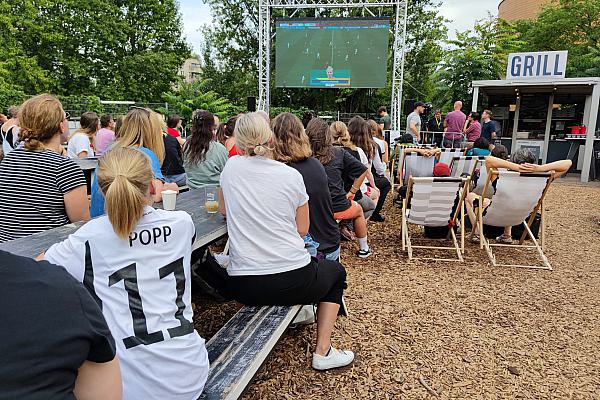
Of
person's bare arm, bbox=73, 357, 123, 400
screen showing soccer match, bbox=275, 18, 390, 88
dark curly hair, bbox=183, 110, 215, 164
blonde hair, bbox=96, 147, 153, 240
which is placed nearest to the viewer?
person's bare arm, bbox=73, 357, 123, 400

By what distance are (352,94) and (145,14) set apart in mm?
15390

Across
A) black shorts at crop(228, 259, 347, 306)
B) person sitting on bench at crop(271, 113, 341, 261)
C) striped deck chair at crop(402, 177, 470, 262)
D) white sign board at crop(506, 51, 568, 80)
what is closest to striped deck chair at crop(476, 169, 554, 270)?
striped deck chair at crop(402, 177, 470, 262)

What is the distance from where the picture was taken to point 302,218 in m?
2.50

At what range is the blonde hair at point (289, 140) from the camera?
9.47 feet

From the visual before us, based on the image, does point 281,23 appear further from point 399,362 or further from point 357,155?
point 399,362

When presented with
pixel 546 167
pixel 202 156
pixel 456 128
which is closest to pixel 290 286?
pixel 202 156

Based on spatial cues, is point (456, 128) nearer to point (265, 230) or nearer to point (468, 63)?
point (468, 63)

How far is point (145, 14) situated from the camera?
96.5 feet

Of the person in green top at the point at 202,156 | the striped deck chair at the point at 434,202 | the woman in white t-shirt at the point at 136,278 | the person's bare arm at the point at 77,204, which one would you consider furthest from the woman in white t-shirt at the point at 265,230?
the striped deck chair at the point at 434,202

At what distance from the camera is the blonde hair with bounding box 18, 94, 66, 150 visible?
245 cm

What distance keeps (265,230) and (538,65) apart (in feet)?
37.8

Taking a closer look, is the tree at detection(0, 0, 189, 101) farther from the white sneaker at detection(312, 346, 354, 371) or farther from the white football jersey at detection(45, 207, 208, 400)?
the white football jersey at detection(45, 207, 208, 400)

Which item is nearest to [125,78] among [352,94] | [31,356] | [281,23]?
[352,94]

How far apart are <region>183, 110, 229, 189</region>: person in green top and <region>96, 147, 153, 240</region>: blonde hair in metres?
2.88
